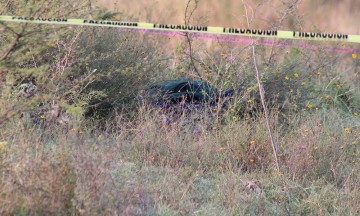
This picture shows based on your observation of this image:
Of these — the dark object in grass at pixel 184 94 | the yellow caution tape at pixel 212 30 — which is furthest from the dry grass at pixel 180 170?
the yellow caution tape at pixel 212 30

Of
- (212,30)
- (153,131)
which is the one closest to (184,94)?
(153,131)

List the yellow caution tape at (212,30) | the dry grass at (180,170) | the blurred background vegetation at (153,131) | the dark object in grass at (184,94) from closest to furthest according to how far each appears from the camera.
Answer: the dry grass at (180,170)
the blurred background vegetation at (153,131)
the yellow caution tape at (212,30)
the dark object in grass at (184,94)

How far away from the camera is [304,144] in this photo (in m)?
6.02

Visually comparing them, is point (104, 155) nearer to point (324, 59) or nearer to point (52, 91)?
point (52, 91)

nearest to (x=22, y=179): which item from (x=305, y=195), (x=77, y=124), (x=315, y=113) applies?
(x=77, y=124)

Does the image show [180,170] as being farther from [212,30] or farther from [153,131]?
[212,30]

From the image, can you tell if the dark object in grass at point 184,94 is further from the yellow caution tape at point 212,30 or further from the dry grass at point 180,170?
the yellow caution tape at point 212,30

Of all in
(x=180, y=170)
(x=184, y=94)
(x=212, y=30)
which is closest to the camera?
(x=212, y=30)

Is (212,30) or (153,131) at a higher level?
(212,30)

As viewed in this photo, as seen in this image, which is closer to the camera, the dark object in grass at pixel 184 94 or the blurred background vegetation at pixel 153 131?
the blurred background vegetation at pixel 153 131

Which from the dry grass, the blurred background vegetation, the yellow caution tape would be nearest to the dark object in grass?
the blurred background vegetation

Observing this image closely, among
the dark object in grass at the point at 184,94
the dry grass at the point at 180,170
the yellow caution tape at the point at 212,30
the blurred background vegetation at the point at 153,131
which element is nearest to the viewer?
the dry grass at the point at 180,170

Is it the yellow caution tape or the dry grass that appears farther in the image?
the yellow caution tape

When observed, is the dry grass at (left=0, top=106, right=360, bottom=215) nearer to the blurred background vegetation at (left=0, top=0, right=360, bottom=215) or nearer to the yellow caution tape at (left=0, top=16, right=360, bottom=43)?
the blurred background vegetation at (left=0, top=0, right=360, bottom=215)
